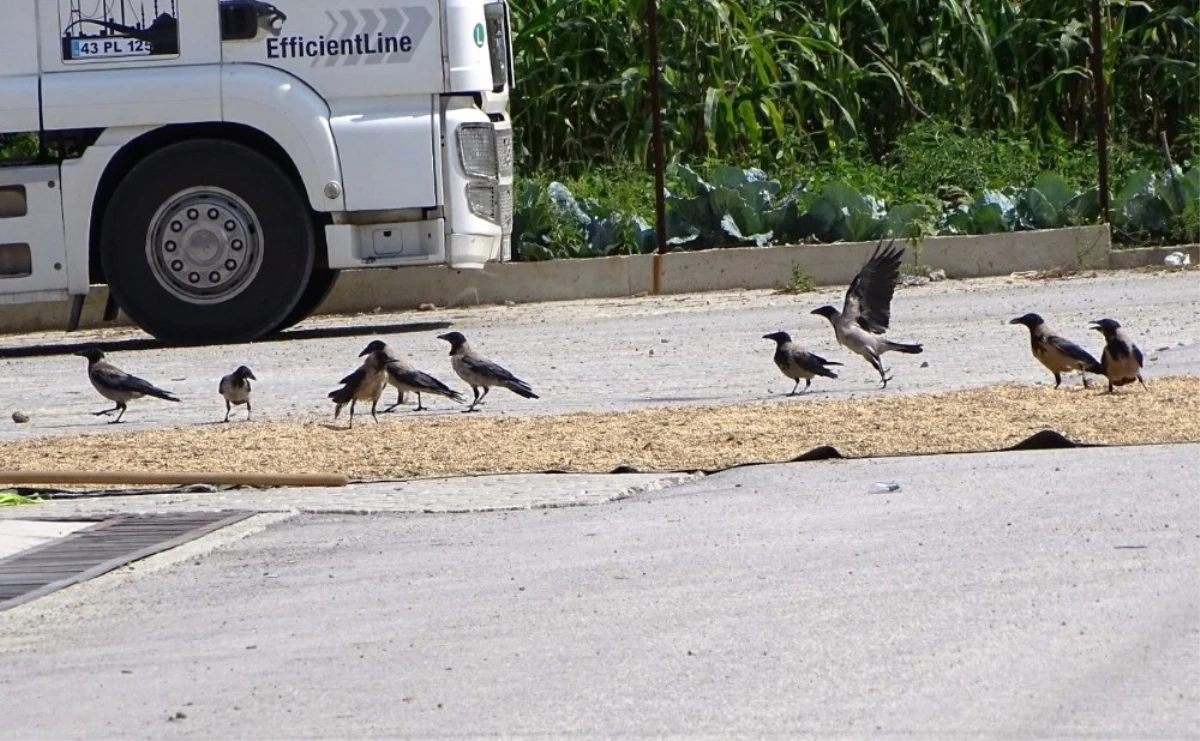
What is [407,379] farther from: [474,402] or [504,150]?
[504,150]

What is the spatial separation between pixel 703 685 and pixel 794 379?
659 centimetres

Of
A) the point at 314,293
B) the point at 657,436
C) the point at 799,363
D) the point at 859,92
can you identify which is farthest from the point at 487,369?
the point at 859,92

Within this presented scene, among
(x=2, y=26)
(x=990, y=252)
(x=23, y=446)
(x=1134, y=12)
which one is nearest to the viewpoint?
(x=23, y=446)

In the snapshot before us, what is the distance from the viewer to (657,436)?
32.1ft

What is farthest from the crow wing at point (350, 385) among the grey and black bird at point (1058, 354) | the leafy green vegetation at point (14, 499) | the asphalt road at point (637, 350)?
the grey and black bird at point (1058, 354)

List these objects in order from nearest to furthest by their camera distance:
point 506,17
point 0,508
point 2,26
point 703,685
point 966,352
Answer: point 703,685 < point 0,508 < point 966,352 < point 2,26 < point 506,17

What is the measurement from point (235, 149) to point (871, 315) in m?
5.36

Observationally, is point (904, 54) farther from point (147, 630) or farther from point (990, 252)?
point (147, 630)

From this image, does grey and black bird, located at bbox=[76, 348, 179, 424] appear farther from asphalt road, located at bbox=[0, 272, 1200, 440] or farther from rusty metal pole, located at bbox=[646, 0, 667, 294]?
rusty metal pole, located at bbox=[646, 0, 667, 294]

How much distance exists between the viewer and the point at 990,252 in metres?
18.4

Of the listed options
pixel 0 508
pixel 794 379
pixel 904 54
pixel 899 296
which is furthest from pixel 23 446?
pixel 904 54

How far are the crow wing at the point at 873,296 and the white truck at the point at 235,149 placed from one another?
12.2ft

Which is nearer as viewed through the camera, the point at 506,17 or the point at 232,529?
the point at 232,529

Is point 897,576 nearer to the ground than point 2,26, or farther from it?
nearer to the ground
